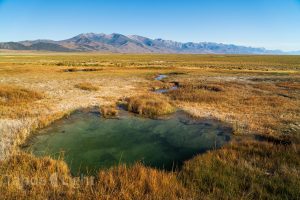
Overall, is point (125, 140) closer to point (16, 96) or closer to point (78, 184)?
point (78, 184)

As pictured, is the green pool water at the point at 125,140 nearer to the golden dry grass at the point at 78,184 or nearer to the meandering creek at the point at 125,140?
the meandering creek at the point at 125,140

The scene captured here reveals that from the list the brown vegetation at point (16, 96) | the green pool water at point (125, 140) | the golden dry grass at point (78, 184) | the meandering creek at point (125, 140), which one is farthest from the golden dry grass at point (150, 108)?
the golden dry grass at point (78, 184)

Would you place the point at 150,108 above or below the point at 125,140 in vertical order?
above

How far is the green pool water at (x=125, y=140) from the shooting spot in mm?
10820

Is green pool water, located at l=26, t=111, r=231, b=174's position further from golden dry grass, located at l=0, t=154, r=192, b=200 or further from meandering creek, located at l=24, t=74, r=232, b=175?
golden dry grass, located at l=0, t=154, r=192, b=200

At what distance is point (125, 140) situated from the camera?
1348 centimetres

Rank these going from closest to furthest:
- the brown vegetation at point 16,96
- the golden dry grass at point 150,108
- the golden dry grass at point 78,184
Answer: the golden dry grass at point 78,184, the golden dry grass at point 150,108, the brown vegetation at point 16,96

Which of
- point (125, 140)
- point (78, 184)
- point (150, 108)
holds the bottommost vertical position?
point (125, 140)

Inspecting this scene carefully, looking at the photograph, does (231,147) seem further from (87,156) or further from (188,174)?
(87,156)

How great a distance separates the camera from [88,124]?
16188mm

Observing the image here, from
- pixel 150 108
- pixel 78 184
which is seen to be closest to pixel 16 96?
pixel 150 108

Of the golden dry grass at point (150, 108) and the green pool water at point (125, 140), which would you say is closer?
the green pool water at point (125, 140)

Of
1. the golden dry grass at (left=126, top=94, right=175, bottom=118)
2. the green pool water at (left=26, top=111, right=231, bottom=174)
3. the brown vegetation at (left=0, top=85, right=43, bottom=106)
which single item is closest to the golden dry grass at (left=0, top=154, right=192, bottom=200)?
the green pool water at (left=26, top=111, right=231, bottom=174)

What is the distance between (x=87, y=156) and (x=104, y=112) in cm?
759
